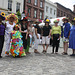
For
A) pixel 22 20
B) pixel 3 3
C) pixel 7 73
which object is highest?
pixel 3 3

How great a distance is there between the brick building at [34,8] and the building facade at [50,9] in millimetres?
1862

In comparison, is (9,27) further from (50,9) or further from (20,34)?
(50,9)

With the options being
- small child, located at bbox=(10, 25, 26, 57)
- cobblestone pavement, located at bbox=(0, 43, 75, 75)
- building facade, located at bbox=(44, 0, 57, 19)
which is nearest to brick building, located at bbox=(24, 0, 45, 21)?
building facade, located at bbox=(44, 0, 57, 19)

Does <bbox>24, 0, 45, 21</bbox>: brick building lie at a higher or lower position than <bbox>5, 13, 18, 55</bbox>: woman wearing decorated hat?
higher

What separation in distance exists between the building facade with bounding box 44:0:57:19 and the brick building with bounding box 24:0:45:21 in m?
1.86

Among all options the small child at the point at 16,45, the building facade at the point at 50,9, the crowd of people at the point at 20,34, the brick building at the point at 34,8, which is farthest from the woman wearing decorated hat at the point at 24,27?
the building facade at the point at 50,9

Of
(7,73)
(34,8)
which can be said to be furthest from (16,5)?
(7,73)

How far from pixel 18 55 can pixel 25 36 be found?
1023mm

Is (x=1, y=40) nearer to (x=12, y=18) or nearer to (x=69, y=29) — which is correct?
(x=12, y=18)

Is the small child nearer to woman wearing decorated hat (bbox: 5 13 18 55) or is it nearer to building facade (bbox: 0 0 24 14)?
woman wearing decorated hat (bbox: 5 13 18 55)

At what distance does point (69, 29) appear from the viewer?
6230 millimetres

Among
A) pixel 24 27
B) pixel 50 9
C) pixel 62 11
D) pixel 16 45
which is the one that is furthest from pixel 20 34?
pixel 62 11

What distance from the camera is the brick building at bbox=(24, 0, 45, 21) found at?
28.8 m

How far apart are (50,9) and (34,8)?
24.3 feet
